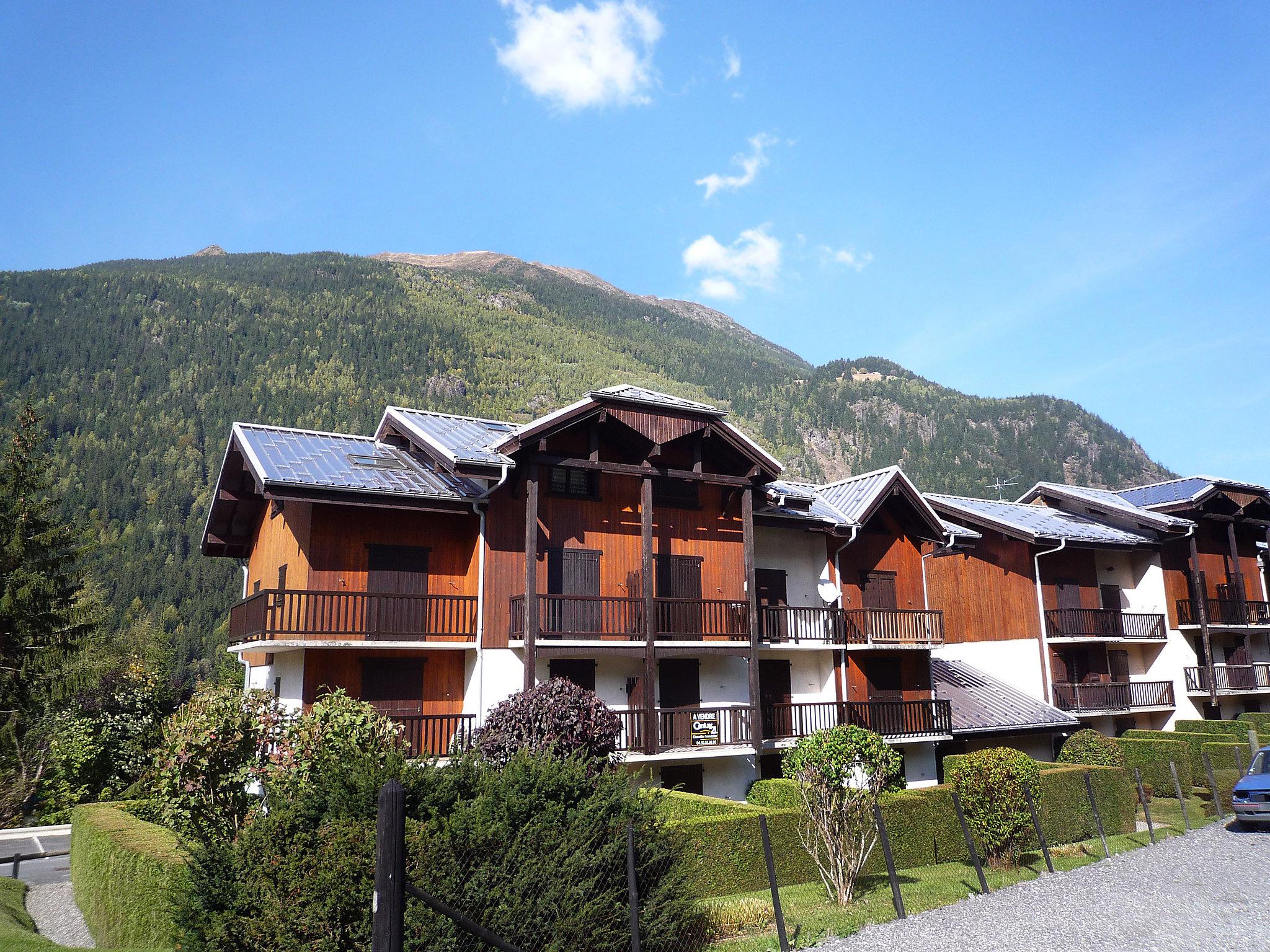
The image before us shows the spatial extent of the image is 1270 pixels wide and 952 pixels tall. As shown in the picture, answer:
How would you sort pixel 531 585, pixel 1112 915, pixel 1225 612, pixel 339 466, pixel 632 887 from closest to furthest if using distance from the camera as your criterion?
pixel 632 887, pixel 1112 915, pixel 531 585, pixel 339 466, pixel 1225 612

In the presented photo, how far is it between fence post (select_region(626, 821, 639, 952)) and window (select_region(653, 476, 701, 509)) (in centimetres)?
1443

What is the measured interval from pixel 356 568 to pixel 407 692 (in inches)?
120

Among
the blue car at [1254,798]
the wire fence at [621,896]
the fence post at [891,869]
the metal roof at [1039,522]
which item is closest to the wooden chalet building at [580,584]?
the wire fence at [621,896]

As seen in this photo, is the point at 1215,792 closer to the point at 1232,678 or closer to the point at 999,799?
the point at 999,799

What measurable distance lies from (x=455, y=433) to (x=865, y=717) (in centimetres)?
1356

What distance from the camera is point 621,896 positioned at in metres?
10.1

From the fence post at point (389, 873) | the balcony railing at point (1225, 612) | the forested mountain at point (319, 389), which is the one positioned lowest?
the fence post at point (389, 873)

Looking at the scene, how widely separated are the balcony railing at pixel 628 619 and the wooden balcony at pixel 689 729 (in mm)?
1791

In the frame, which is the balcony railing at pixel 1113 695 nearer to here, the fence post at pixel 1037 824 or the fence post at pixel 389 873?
the fence post at pixel 1037 824

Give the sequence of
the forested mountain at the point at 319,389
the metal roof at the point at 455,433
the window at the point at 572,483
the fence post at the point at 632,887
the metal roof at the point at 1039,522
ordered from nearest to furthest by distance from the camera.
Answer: the fence post at the point at 632,887 < the metal roof at the point at 455,433 < the window at the point at 572,483 < the metal roof at the point at 1039,522 < the forested mountain at the point at 319,389

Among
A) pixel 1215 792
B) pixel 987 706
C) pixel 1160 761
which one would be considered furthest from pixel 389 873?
pixel 987 706

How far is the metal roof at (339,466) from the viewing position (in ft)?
66.5

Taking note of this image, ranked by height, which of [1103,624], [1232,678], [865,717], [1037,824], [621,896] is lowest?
[1037,824]

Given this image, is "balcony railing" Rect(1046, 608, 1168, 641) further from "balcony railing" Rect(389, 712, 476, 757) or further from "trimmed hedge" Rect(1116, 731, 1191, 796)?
"balcony railing" Rect(389, 712, 476, 757)
